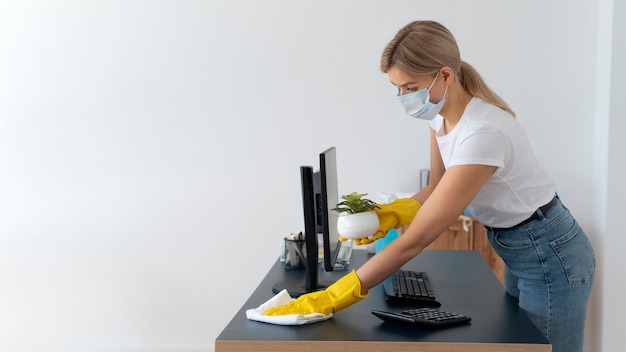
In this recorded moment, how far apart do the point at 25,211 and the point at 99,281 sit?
0.57 meters

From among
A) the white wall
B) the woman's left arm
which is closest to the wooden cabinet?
the white wall

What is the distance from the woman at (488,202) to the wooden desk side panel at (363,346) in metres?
0.17

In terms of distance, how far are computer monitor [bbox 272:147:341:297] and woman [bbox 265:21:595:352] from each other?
0.15 m

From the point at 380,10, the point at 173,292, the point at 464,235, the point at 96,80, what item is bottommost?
the point at 173,292

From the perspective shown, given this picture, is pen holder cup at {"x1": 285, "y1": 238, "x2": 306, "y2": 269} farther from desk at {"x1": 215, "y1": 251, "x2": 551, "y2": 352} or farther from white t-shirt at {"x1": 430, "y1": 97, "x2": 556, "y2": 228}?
white t-shirt at {"x1": 430, "y1": 97, "x2": 556, "y2": 228}

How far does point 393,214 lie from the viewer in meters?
2.46

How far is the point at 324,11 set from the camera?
4195 millimetres

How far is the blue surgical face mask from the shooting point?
2287 mm

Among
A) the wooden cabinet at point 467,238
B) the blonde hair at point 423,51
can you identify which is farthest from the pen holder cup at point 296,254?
the wooden cabinet at point 467,238

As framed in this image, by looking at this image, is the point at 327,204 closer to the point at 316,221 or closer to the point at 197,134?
the point at 316,221

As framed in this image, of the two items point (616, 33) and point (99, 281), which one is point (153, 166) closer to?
point (99, 281)

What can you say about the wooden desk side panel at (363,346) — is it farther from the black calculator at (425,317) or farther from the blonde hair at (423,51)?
the blonde hair at (423,51)

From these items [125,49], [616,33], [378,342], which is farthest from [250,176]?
[378,342]

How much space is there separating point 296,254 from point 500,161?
922 millimetres
